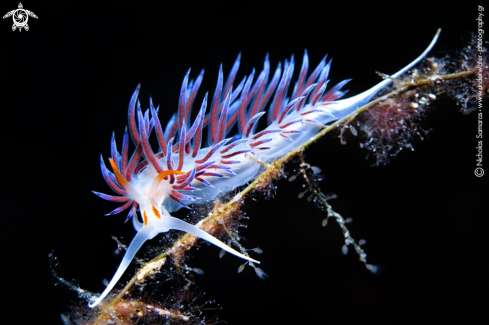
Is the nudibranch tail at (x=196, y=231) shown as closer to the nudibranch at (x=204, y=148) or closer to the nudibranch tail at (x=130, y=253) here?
the nudibranch at (x=204, y=148)

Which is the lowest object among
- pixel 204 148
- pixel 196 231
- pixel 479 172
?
pixel 479 172

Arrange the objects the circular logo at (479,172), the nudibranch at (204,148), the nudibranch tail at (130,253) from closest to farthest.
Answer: the nudibranch tail at (130,253), the nudibranch at (204,148), the circular logo at (479,172)

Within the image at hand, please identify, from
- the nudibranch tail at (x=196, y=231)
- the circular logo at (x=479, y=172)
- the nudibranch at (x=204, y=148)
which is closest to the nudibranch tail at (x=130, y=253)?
the nudibranch at (x=204, y=148)

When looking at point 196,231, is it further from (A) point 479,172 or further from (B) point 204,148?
(A) point 479,172

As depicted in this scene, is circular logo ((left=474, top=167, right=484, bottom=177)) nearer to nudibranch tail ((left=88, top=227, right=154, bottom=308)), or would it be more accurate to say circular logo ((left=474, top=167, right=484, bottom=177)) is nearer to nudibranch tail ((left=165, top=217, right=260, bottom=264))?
nudibranch tail ((left=165, top=217, right=260, bottom=264))

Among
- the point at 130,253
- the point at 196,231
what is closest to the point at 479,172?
the point at 196,231

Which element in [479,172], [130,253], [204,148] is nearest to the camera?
[130,253]

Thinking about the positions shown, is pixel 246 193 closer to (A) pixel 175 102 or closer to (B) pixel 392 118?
(B) pixel 392 118

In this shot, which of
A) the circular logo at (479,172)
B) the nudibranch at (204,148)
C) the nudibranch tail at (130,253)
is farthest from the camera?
the circular logo at (479,172)
